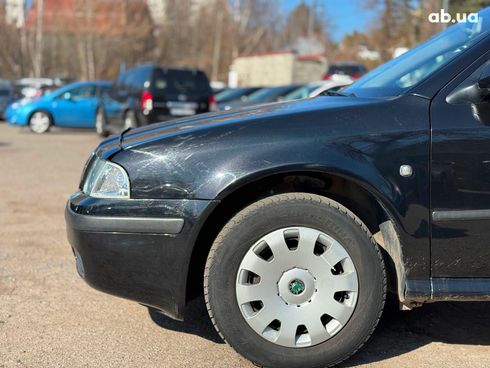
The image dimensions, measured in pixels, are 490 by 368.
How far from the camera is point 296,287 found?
293 cm

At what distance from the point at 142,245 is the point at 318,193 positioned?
0.97 meters

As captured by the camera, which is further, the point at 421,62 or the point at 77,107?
the point at 77,107

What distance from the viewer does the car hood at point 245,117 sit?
9.95 feet

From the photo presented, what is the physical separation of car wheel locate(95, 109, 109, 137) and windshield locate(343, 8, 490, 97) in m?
11.8

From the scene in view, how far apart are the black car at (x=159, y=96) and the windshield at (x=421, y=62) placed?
8852mm

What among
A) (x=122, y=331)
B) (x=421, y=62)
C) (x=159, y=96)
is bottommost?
(x=122, y=331)

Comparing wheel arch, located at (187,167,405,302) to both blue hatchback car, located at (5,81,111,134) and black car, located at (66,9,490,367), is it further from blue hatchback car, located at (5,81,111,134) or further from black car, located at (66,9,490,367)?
blue hatchback car, located at (5,81,111,134)

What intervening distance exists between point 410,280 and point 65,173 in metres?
7.37

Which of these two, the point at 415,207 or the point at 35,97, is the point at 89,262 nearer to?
the point at 415,207

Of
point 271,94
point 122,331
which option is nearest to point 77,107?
point 271,94

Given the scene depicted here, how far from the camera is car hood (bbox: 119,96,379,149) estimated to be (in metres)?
3.03

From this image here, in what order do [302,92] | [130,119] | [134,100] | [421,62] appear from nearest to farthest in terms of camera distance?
Answer: [421,62] < [134,100] < [130,119] < [302,92]

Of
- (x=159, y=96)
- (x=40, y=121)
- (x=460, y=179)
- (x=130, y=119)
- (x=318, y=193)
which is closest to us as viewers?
(x=460, y=179)

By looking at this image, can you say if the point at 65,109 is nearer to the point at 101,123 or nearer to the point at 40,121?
the point at 40,121
